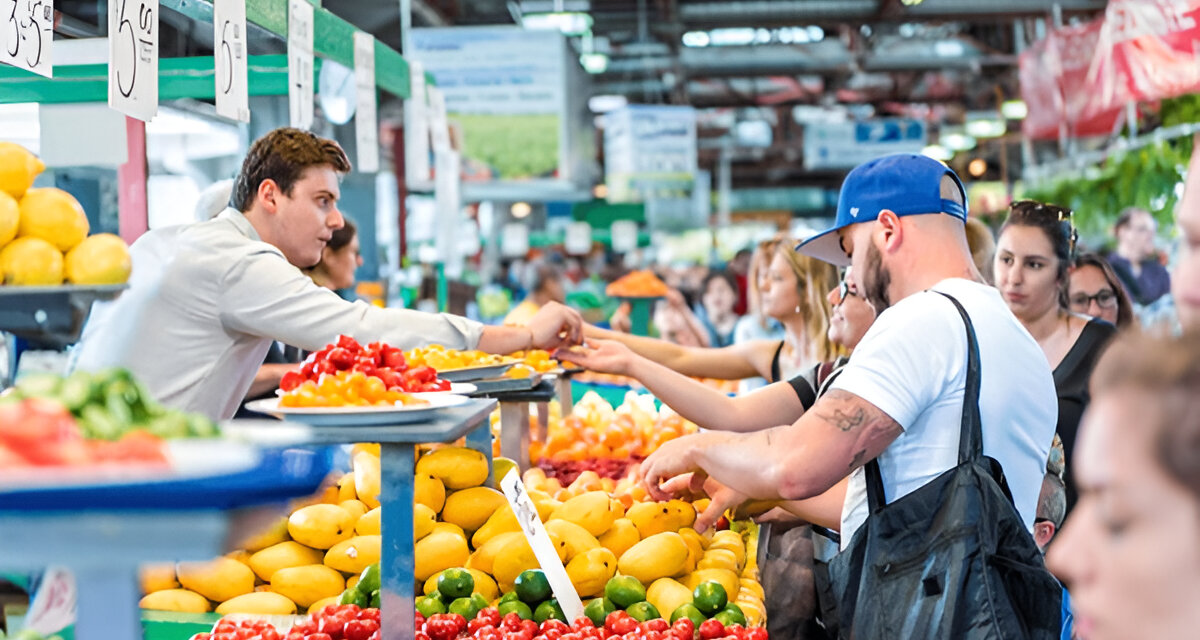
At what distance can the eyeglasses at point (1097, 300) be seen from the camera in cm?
556

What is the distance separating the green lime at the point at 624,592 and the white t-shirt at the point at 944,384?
0.74m

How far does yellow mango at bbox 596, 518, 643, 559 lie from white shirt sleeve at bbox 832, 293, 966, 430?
3.56 feet

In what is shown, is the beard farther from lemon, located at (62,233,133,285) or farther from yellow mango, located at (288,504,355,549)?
lemon, located at (62,233,133,285)

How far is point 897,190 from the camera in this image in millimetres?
2744

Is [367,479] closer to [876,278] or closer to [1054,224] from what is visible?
[876,278]

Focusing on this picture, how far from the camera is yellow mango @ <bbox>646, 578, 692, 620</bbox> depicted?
3006 millimetres

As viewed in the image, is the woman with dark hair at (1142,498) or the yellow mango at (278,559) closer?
the woman with dark hair at (1142,498)

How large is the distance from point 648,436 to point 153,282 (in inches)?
95.1

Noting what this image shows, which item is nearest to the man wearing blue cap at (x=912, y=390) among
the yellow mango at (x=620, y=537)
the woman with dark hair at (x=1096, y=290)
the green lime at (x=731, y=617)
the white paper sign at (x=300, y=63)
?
the green lime at (x=731, y=617)

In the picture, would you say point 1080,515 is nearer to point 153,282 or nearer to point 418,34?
point 153,282

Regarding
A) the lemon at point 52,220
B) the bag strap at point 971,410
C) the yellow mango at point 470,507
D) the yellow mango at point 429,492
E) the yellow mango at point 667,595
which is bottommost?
the yellow mango at point 667,595

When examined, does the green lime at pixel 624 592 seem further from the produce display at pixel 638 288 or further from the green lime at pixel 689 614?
the produce display at pixel 638 288

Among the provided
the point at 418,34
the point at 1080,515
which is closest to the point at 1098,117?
the point at 418,34

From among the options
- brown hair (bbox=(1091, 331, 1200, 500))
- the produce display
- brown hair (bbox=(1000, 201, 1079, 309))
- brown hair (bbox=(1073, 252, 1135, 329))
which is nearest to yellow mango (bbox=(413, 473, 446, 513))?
brown hair (bbox=(1091, 331, 1200, 500))
